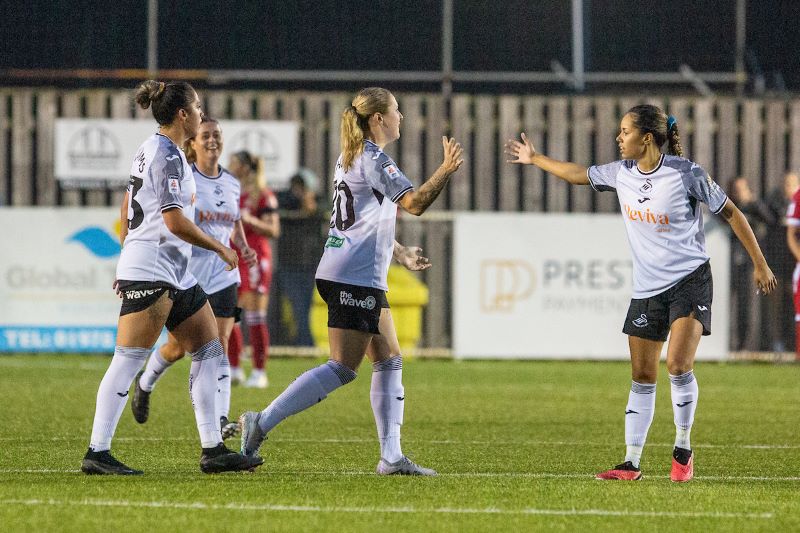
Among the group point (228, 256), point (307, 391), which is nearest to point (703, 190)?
point (307, 391)

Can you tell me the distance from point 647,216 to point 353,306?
1563 millimetres

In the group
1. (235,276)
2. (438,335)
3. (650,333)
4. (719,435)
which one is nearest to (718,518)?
(650,333)

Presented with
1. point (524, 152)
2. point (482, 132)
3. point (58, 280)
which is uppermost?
point (482, 132)

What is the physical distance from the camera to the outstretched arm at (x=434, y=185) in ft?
23.3

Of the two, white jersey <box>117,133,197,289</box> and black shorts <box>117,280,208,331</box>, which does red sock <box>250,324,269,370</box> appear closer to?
black shorts <box>117,280,208,331</box>

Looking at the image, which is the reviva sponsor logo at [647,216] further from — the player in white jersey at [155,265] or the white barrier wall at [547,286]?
the white barrier wall at [547,286]

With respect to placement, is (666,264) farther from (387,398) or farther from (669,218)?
(387,398)

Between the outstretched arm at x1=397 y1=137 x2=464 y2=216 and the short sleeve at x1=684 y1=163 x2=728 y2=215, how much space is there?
1.29 metres

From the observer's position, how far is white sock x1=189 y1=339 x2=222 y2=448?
25.1 ft

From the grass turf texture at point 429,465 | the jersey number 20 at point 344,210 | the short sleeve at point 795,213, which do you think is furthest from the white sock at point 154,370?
the short sleeve at point 795,213

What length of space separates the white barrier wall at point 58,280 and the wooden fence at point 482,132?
2378 millimetres

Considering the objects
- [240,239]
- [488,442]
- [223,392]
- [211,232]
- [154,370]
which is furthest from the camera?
[240,239]

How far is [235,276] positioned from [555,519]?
4835mm

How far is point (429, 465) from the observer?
8.34 metres
